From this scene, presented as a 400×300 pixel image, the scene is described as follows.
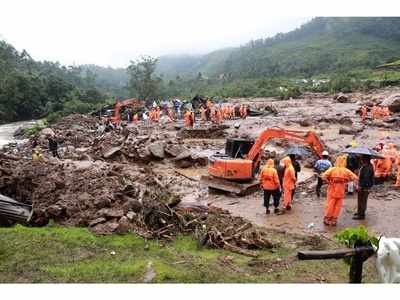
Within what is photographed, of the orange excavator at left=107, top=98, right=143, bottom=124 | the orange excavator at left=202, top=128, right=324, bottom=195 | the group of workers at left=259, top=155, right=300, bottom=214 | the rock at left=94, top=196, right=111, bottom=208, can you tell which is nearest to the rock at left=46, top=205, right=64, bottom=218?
the rock at left=94, top=196, right=111, bottom=208

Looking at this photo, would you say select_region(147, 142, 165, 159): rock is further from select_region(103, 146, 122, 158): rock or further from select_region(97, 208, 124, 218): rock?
select_region(97, 208, 124, 218): rock

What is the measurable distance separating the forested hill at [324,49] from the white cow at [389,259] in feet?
266

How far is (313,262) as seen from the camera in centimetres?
821

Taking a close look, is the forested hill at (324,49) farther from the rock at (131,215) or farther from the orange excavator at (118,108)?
the rock at (131,215)

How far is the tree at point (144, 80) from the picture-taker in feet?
215

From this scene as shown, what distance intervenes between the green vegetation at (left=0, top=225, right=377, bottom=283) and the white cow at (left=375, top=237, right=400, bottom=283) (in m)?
1.71

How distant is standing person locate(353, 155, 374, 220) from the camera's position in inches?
417

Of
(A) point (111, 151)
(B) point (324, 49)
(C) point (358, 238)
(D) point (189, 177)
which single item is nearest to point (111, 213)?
(C) point (358, 238)

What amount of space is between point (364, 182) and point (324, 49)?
376 ft

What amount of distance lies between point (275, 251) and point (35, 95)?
167 feet

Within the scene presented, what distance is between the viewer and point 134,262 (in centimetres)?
787

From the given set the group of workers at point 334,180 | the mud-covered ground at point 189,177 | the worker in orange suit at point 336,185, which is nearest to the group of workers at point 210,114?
the mud-covered ground at point 189,177

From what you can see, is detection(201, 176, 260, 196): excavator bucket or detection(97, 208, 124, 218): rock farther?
detection(201, 176, 260, 196): excavator bucket

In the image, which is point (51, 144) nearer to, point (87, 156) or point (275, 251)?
point (87, 156)
